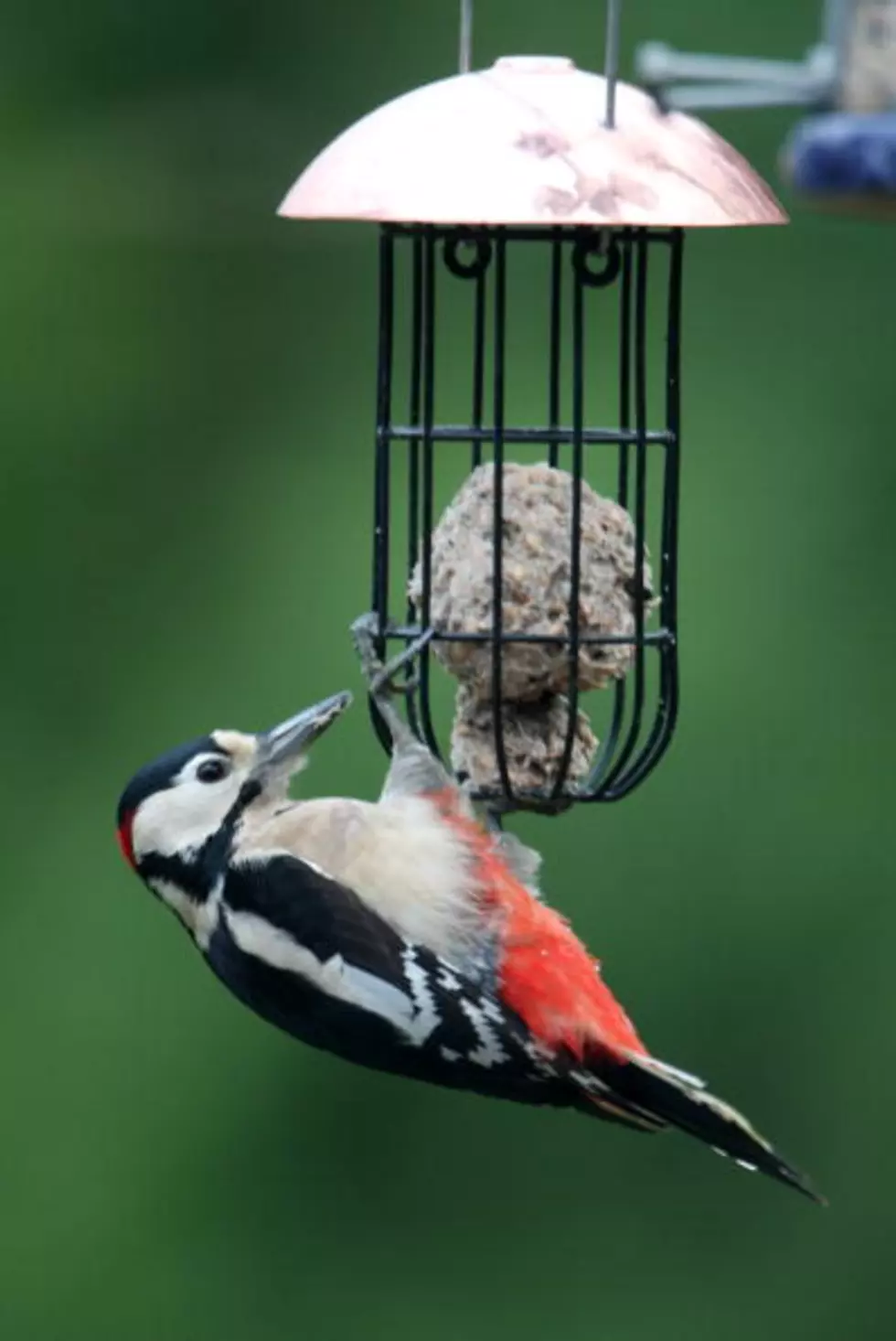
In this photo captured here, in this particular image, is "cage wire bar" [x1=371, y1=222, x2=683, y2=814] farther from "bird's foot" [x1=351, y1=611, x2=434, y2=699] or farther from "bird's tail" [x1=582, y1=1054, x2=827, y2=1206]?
"bird's tail" [x1=582, y1=1054, x2=827, y2=1206]

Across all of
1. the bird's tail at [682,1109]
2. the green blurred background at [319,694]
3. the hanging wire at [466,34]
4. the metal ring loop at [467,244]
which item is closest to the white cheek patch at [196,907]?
the bird's tail at [682,1109]

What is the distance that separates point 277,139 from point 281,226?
22 centimetres

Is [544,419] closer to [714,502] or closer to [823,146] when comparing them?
[714,502]

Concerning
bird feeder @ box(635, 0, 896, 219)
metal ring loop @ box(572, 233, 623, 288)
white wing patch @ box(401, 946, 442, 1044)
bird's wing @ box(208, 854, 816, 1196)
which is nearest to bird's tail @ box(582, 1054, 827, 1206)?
bird's wing @ box(208, 854, 816, 1196)

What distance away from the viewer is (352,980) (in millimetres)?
4691

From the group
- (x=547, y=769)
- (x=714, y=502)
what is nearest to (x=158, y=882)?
(x=547, y=769)

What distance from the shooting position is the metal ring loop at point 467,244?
464cm

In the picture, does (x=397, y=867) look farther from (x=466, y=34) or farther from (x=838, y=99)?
(x=838, y=99)

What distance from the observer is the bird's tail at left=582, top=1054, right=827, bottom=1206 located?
4.55 metres

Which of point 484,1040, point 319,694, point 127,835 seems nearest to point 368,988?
point 484,1040

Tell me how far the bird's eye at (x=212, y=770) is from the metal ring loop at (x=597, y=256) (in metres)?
0.84

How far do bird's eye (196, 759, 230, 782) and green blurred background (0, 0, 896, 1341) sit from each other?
7.46 ft

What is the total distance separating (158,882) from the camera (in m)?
4.89

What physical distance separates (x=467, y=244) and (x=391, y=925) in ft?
3.02
